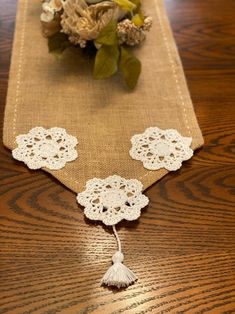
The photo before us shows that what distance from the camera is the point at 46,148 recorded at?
781mm

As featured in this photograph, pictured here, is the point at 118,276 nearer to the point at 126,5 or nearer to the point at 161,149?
the point at 161,149

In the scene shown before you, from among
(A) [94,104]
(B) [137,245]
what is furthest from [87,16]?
(B) [137,245]

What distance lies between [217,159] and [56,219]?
29 centimetres

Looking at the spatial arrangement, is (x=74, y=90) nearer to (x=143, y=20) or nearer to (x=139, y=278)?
(x=143, y=20)

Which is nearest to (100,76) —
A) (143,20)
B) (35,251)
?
(143,20)

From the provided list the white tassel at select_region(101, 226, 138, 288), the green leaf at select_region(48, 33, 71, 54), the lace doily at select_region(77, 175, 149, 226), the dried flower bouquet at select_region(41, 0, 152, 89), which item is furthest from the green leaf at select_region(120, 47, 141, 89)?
the white tassel at select_region(101, 226, 138, 288)

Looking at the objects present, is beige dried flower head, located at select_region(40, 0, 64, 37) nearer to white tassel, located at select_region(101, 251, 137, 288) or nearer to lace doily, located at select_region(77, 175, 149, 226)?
lace doily, located at select_region(77, 175, 149, 226)

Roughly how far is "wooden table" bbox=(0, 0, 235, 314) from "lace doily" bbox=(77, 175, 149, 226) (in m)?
0.02

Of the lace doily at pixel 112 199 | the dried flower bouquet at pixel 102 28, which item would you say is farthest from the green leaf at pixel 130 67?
the lace doily at pixel 112 199

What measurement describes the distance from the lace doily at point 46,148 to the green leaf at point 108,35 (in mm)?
183

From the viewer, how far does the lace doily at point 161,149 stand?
77cm

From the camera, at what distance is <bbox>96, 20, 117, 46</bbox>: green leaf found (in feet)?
2.80

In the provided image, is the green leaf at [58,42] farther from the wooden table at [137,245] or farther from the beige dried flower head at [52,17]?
the wooden table at [137,245]

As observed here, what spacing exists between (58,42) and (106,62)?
0.40 ft
